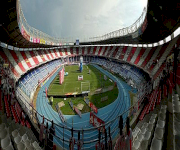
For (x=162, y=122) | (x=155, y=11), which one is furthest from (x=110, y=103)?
(x=162, y=122)

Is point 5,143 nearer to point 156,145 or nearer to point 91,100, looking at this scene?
point 156,145

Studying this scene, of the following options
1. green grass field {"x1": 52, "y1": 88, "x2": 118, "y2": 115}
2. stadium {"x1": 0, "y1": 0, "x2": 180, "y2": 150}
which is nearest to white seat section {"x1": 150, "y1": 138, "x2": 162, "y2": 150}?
stadium {"x1": 0, "y1": 0, "x2": 180, "y2": 150}

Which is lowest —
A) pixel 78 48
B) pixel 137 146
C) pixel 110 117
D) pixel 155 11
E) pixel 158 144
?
pixel 110 117

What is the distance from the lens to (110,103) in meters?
15.3

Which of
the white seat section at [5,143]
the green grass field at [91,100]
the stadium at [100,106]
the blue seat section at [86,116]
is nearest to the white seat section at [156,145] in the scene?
the stadium at [100,106]

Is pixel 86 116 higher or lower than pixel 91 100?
lower

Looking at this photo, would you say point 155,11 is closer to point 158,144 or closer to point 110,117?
point 158,144

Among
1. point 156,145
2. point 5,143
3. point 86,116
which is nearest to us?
point 156,145

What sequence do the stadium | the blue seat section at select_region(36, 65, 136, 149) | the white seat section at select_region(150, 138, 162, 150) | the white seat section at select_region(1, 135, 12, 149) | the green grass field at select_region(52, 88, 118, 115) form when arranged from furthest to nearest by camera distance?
the green grass field at select_region(52, 88, 118, 115), the blue seat section at select_region(36, 65, 136, 149), the stadium, the white seat section at select_region(1, 135, 12, 149), the white seat section at select_region(150, 138, 162, 150)

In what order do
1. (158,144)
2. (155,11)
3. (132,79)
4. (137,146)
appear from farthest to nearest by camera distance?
(132,79), (155,11), (137,146), (158,144)

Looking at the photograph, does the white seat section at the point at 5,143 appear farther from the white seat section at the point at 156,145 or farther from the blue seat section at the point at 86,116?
the blue seat section at the point at 86,116

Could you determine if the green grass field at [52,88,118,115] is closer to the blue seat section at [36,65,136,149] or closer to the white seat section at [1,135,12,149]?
the blue seat section at [36,65,136,149]

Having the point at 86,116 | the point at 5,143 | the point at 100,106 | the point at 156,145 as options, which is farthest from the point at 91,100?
the point at 156,145

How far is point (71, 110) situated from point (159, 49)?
47.2 feet
